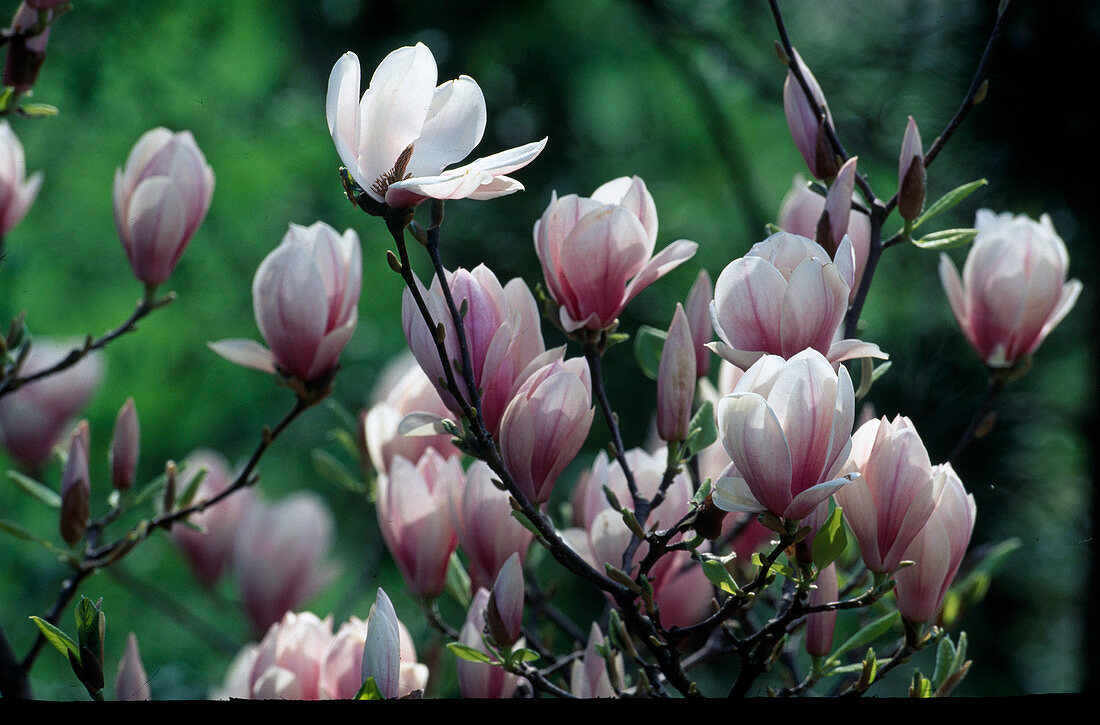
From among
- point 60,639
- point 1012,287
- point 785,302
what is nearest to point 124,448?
point 60,639

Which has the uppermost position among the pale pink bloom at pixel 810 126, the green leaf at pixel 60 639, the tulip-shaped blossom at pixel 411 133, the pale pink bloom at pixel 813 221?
the tulip-shaped blossom at pixel 411 133

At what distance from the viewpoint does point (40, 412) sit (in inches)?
32.0

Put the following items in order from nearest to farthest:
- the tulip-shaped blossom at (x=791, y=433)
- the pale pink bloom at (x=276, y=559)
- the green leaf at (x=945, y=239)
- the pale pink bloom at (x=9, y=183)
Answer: the tulip-shaped blossom at (x=791, y=433) < the green leaf at (x=945, y=239) < the pale pink bloom at (x=9, y=183) < the pale pink bloom at (x=276, y=559)

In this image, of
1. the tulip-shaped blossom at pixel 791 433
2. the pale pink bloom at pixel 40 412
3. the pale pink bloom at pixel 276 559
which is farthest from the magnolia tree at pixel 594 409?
the pale pink bloom at pixel 40 412

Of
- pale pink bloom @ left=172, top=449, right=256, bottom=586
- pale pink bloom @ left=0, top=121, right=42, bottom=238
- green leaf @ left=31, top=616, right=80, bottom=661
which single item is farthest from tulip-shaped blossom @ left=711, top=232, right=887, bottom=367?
pale pink bloom @ left=172, top=449, right=256, bottom=586

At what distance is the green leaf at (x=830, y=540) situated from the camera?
30 cm

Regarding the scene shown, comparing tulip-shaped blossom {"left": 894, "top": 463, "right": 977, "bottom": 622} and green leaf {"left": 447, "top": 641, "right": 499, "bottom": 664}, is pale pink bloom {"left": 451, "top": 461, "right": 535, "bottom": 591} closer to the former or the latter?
green leaf {"left": 447, "top": 641, "right": 499, "bottom": 664}

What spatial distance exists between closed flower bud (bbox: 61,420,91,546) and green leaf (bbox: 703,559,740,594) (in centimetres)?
32

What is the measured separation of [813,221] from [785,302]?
143 millimetres

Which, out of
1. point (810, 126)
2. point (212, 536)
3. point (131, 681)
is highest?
point (810, 126)

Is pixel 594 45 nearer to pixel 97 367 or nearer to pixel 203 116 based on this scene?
pixel 203 116

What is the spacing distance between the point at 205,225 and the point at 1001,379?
51.4 inches

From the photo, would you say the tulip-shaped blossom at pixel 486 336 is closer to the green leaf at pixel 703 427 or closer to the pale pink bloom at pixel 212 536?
the green leaf at pixel 703 427

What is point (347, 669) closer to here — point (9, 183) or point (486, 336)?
point (486, 336)
